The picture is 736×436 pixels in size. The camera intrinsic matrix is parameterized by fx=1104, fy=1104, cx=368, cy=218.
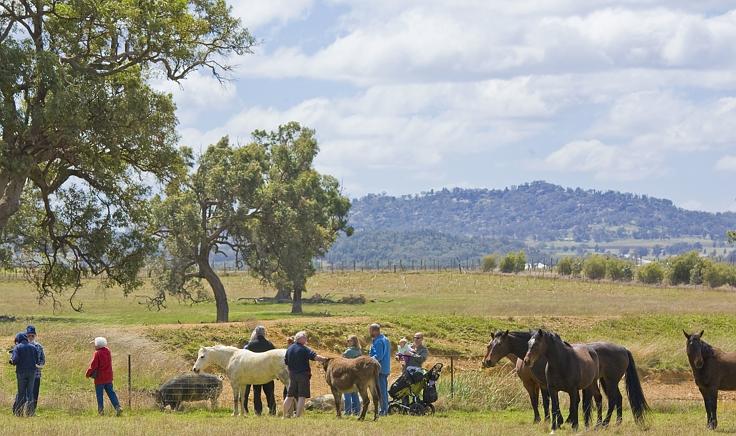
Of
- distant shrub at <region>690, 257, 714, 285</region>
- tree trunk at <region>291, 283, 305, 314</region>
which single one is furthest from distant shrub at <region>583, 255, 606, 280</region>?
tree trunk at <region>291, 283, 305, 314</region>

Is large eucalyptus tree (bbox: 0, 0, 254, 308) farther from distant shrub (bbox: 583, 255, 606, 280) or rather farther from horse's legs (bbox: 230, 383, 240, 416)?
distant shrub (bbox: 583, 255, 606, 280)

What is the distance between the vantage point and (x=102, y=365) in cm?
2280

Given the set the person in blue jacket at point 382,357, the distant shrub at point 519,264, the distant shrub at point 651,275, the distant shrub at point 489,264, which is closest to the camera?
the person in blue jacket at point 382,357

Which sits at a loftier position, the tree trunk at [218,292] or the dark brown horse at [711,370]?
the tree trunk at [218,292]

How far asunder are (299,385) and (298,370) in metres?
0.38

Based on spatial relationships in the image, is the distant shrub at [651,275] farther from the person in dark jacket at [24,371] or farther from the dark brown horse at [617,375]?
the person in dark jacket at [24,371]

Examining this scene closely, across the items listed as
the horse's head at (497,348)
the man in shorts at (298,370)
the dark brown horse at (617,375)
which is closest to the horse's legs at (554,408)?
the horse's head at (497,348)

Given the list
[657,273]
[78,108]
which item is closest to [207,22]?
[78,108]

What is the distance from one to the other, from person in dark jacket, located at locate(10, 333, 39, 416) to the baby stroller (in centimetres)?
760

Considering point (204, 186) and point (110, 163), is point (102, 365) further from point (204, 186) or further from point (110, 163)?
point (204, 186)

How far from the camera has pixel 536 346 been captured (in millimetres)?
20719

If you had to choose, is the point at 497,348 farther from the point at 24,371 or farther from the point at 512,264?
the point at 512,264

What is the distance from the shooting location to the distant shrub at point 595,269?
124m

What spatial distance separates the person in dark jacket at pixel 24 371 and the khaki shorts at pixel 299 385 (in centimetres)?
522
